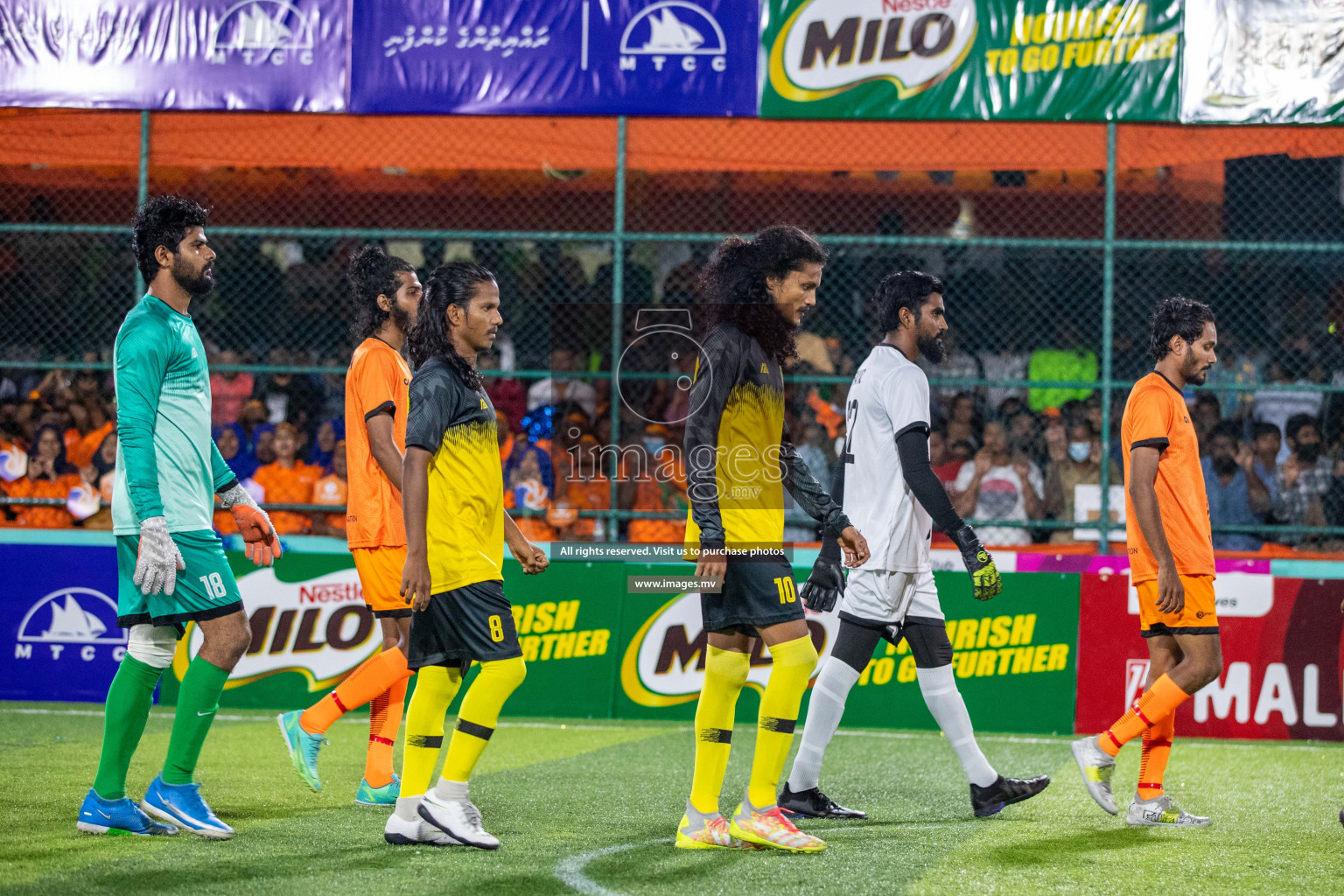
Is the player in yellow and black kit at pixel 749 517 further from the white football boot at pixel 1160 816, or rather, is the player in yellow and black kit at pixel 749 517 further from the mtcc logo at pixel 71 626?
the mtcc logo at pixel 71 626

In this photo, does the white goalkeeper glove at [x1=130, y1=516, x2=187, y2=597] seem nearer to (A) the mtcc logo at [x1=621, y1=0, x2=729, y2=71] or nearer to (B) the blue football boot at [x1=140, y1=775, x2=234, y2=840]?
(B) the blue football boot at [x1=140, y1=775, x2=234, y2=840]

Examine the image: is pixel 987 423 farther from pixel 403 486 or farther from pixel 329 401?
pixel 403 486

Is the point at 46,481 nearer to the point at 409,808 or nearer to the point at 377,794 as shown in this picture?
the point at 377,794

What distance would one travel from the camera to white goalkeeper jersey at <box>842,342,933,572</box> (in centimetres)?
609

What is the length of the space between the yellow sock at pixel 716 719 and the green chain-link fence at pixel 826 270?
512 cm

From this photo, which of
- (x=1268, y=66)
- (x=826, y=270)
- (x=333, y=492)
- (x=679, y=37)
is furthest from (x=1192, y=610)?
(x=826, y=270)

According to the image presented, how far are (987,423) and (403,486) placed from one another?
7.04 meters

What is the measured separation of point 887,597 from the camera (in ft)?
20.2

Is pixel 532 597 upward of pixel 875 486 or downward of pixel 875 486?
downward

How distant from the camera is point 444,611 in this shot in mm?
5191

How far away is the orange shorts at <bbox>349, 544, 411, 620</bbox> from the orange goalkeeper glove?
49 cm

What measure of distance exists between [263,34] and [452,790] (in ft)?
24.7

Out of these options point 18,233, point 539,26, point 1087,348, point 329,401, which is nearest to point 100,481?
point 329,401

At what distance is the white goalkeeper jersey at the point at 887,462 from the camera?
609 cm
